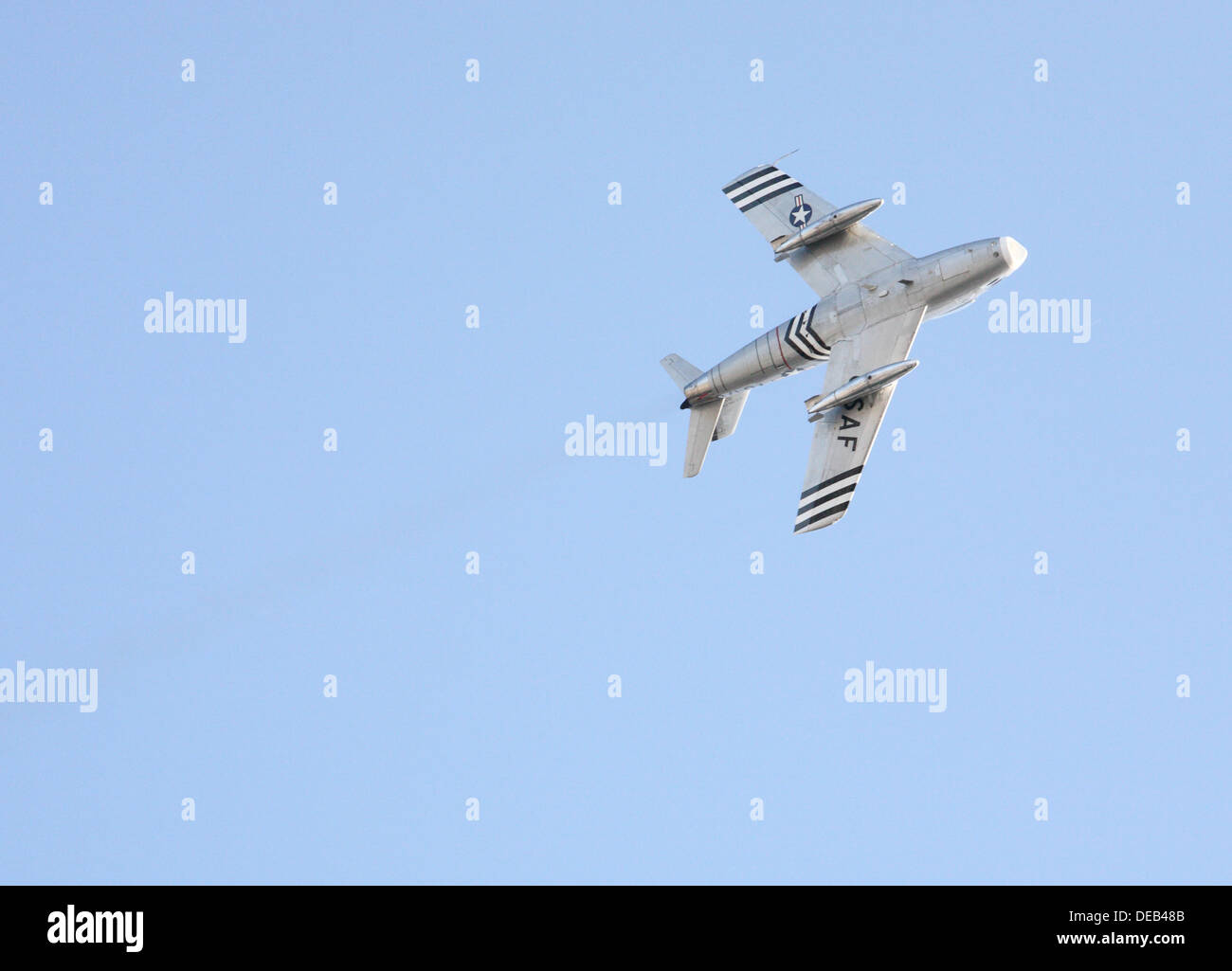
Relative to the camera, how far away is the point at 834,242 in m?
55.9

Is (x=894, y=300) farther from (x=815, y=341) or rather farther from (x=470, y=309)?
(x=470, y=309)

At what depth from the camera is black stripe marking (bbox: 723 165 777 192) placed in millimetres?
60031

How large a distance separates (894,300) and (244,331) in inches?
1083

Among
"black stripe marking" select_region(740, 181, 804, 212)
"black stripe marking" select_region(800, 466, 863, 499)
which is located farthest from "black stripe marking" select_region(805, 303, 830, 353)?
"black stripe marking" select_region(740, 181, 804, 212)

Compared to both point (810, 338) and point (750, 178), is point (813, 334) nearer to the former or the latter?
point (810, 338)

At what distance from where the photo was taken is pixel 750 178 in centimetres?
6028

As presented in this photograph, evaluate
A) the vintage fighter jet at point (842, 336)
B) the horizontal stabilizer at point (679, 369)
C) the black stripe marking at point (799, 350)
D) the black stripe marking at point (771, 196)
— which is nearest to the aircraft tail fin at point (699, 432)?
the vintage fighter jet at point (842, 336)

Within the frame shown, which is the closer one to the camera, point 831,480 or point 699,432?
point 831,480

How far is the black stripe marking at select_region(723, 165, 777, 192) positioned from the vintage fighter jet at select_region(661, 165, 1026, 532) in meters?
2.40

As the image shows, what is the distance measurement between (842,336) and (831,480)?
466cm

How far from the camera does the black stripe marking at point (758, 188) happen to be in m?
59.6

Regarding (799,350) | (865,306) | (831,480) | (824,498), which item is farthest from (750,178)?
(824,498)

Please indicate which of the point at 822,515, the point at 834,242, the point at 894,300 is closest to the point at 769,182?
the point at 834,242
